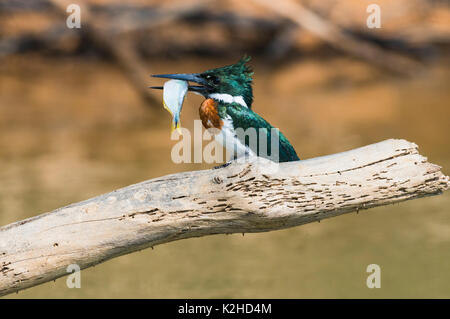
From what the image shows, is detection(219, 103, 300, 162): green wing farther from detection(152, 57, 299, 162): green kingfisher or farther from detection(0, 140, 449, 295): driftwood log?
detection(0, 140, 449, 295): driftwood log

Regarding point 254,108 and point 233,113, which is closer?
point 233,113

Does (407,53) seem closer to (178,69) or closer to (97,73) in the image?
(178,69)

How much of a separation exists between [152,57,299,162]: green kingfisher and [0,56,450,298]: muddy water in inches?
53.4

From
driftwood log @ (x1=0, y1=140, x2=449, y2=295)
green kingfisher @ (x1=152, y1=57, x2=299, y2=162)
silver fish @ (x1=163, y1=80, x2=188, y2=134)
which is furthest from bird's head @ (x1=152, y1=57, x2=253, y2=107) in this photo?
driftwood log @ (x1=0, y1=140, x2=449, y2=295)

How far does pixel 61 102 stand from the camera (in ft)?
21.5

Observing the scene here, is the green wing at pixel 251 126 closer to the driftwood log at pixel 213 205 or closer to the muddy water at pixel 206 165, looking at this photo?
Answer: the driftwood log at pixel 213 205

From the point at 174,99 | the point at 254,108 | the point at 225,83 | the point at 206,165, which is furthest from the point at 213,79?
the point at 254,108

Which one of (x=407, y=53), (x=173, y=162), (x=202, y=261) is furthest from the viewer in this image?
(x=407, y=53)

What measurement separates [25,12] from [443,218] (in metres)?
4.77

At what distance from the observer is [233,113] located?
2332 mm

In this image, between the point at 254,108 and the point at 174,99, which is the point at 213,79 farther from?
the point at 254,108

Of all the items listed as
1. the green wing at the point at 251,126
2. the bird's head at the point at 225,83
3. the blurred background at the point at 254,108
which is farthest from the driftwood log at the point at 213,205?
the blurred background at the point at 254,108

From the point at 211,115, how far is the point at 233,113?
69 millimetres
